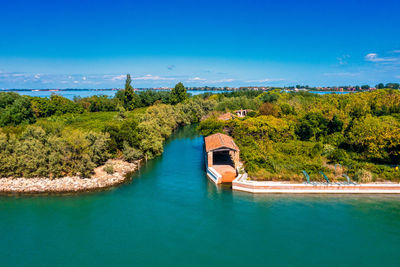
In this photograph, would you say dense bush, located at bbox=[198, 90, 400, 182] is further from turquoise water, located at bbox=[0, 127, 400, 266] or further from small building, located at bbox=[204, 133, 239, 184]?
turquoise water, located at bbox=[0, 127, 400, 266]

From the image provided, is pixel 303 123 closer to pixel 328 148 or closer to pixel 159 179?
pixel 328 148

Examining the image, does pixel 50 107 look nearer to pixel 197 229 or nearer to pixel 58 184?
pixel 58 184

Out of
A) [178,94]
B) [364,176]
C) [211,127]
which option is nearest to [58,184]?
[211,127]

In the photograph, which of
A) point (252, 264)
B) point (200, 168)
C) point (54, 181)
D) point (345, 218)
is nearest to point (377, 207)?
point (345, 218)

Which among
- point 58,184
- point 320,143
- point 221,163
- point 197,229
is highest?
point 320,143

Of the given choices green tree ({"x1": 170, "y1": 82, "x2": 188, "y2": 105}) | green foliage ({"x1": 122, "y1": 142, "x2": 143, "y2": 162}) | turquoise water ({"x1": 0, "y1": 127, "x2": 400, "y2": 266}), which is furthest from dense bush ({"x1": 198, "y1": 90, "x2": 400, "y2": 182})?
green tree ({"x1": 170, "y1": 82, "x2": 188, "y2": 105})

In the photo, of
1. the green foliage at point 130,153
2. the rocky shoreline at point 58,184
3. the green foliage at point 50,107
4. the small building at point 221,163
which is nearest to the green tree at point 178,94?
the green foliage at point 50,107

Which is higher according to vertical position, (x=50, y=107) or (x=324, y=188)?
(x=50, y=107)

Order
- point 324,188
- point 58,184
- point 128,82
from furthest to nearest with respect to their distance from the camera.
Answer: point 128,82, point 58,184, point 324,188

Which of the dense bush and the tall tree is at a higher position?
the tall tree
